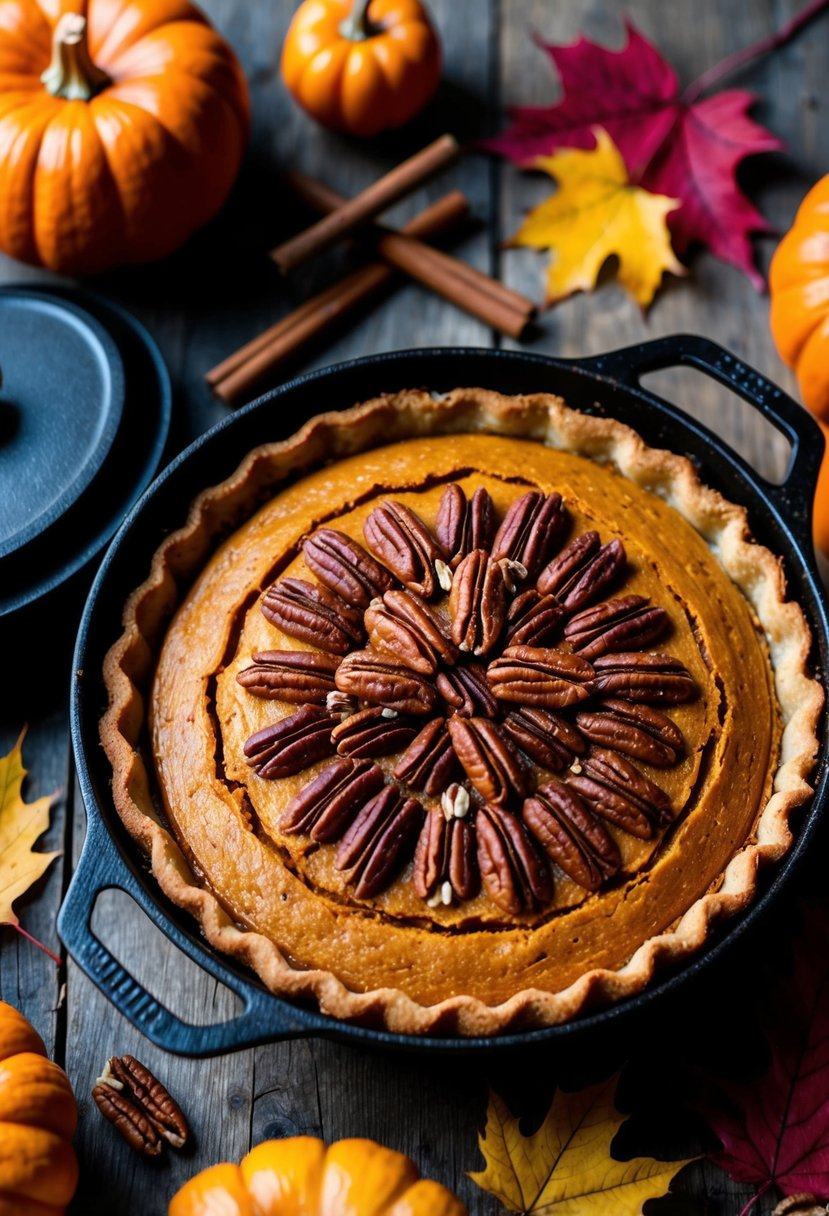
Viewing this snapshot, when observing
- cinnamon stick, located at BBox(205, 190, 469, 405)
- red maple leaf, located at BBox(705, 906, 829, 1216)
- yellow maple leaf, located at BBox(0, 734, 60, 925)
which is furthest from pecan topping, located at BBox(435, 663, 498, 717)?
cinnamon stick, located at BBox(205, 190, 469, 405)

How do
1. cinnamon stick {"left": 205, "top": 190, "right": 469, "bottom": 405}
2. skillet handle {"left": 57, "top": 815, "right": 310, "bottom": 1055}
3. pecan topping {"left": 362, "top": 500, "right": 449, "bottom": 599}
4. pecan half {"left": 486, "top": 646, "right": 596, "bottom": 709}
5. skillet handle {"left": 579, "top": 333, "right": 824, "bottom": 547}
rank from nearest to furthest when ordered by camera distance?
skillet handle {"left": 57, "top": 815, "right": 310, "bottom": 1055} → pecan half {"left": 486, "top": 646, "right": 596, "bottom": 709} → pecan topping {"left": 362, "top": 500, "right": 449, "bottom": 599} → skillet handle {"left": 579, "top": 333, "right": 824, "bottom": 547} → cinnamon stick {"left": 205, "top": 190, "right": 469, "bottom": 405}

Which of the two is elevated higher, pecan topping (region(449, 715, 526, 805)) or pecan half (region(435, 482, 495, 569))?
pecan half (region(435, 482, 495, 569))

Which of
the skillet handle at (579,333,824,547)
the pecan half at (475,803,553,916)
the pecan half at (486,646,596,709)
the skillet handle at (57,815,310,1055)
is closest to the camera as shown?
the skillet handle at (57,815,310,1055)

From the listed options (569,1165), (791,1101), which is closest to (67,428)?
(569,1165)

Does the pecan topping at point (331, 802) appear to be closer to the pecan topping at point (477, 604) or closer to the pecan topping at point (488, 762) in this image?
the pecan topping at point (488, 762)

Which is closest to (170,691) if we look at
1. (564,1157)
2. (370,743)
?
(370,743)

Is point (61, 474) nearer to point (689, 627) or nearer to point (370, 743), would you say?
point (370, 743)

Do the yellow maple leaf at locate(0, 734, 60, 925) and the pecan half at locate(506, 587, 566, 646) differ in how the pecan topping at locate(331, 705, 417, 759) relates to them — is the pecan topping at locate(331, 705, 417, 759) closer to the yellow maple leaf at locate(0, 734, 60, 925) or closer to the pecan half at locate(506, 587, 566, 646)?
the pecan half at locate(506, 587, 566, 646)

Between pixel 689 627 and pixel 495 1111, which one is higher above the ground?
pixel 689 627
